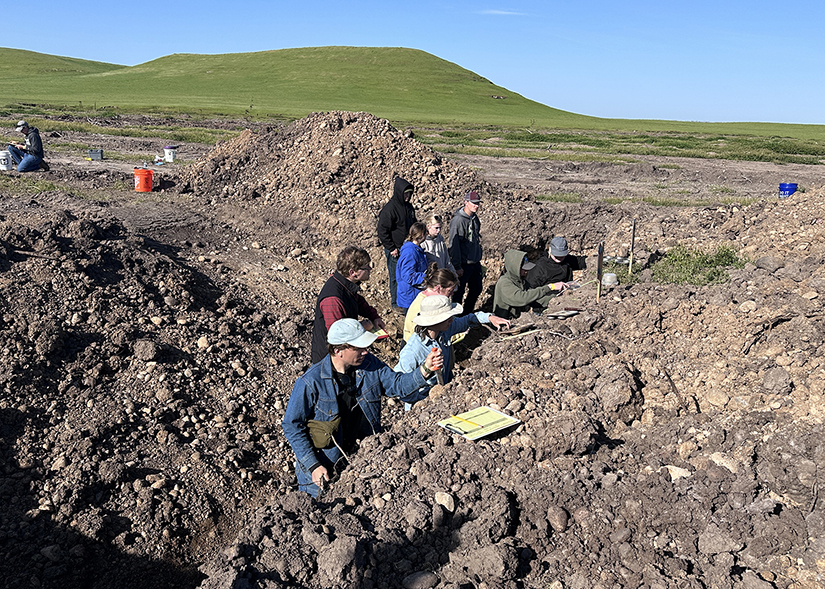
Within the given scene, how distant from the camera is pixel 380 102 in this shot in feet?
259

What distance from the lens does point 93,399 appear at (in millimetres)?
6809

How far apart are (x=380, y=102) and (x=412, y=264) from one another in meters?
75.4

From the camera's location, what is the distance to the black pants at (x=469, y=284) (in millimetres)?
9172

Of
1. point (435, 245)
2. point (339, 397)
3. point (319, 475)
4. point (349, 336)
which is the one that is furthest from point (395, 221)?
point (319, 475)

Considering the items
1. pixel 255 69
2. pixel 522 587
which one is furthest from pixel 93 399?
pixel 255 69

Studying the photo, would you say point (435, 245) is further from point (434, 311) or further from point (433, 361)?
point (433, 361)

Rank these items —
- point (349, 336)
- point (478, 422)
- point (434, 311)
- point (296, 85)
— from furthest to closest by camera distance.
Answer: point (296, 85) < point (434, 311) < point (478, 422) < point (349, 336)

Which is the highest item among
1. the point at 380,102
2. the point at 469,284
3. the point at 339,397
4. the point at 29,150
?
the point at 380,102

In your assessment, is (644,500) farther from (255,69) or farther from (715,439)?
(255,69)

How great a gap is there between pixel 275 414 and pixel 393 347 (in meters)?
2.38

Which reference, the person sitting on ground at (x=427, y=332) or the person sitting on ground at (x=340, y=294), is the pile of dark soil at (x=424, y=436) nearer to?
the person sitting on ground at (x=427, y=332)

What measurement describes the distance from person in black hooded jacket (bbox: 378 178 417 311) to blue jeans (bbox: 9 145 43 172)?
12.7m

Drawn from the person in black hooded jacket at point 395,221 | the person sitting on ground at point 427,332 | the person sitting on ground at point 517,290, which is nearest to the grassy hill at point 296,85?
the person in black hooded jacket at point 395,221

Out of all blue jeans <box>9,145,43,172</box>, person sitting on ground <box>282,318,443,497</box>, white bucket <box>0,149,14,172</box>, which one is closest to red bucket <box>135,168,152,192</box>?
blue jeans <box>9,145,43,172</box>
